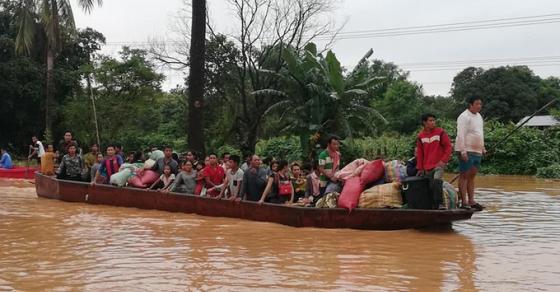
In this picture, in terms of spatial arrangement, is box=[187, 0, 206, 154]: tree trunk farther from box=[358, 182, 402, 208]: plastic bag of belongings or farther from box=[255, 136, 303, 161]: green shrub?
box=[255, 136, 303, 161]: green shrub

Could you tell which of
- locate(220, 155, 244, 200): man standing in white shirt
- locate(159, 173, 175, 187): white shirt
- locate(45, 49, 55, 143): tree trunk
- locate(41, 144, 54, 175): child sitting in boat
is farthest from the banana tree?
locate(45, 49, 55, 143): tree trunk

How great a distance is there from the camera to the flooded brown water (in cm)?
547

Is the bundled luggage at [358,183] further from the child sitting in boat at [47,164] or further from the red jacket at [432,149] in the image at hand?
the child sitting in boat at [47,164]

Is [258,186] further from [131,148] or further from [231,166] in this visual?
[131,148]

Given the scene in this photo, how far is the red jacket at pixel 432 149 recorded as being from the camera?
776 cm

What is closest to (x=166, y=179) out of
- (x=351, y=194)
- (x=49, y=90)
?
(x=351, y=194)

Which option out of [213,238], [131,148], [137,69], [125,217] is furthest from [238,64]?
[213,238]

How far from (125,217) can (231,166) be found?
2.01 metres

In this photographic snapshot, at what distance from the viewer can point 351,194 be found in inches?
324

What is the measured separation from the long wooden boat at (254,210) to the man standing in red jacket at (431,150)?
0.52 m

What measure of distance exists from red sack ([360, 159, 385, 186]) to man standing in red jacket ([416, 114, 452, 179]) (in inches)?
25.1

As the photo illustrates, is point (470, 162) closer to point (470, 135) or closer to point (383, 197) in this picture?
point (470, 135)

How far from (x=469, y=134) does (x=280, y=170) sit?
9.42 feet

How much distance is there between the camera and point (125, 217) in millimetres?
10281
